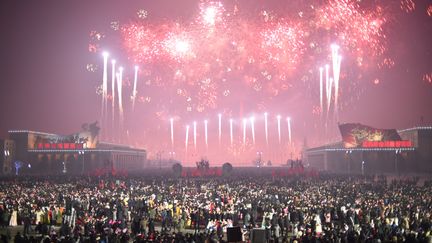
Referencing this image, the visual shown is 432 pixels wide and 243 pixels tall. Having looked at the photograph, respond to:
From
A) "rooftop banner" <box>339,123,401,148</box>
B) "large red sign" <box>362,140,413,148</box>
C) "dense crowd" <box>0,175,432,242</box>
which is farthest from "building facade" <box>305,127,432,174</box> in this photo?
"dense crowd" <box>0,175,432,242</box>

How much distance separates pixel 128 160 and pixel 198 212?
10054cm

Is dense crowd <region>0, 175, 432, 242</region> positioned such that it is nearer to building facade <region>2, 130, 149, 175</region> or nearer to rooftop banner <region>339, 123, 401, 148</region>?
rooftop banner <region>339, 123, 401, 148</region>

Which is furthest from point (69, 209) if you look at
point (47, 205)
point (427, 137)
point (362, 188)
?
point (427, 137)

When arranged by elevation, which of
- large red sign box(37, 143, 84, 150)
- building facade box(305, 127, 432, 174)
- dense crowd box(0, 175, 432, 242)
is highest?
large red sign box(37, 143, 84, 150)

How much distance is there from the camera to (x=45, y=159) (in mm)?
93688

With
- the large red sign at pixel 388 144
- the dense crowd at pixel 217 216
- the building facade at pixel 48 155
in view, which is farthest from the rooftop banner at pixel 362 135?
the dense crowd at pixel 217 216

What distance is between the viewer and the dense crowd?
2177 cm

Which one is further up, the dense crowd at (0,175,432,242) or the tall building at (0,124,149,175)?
the tall building at (0,124,149,175)

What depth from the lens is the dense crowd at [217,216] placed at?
71.4ft

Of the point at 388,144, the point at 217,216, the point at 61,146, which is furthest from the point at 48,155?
the point at 217,216

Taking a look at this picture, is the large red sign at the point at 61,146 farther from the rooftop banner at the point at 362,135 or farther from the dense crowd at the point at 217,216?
the dense crowd at the point at 217,216

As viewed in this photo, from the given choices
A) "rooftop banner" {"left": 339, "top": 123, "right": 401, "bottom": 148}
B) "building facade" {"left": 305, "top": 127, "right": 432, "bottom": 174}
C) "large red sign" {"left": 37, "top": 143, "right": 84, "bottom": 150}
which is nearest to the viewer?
"building facade" {"left": 305, "top": 127, "right": 432, "bottom": 174}

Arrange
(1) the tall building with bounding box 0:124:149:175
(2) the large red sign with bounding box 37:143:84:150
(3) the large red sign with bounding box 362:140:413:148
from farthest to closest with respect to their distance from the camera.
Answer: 1. (2) the large red sign with bounding box 37:143:84:150
2. (1) the tall building with bounding box 0:124:149:175
3. (3) the large red sign with bounding box 362:140:413:148

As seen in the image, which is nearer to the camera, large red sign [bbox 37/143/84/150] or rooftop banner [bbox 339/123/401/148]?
rooftop banner [bbox 339/123/401/148]
